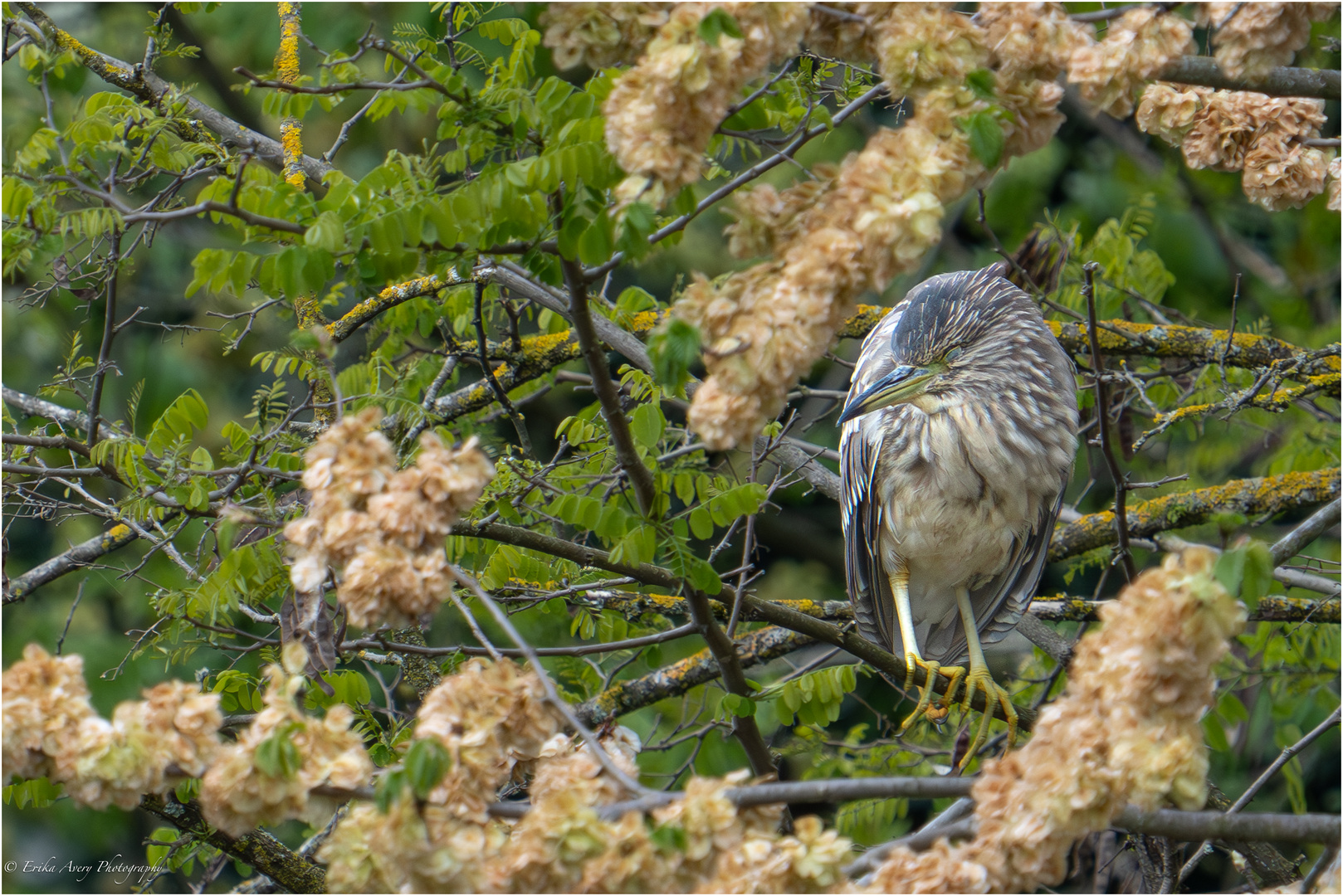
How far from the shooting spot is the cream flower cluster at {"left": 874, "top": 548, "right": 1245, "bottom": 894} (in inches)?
46.0

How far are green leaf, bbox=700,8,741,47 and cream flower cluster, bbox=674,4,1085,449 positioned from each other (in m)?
0.21

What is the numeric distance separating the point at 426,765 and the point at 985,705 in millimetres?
2041

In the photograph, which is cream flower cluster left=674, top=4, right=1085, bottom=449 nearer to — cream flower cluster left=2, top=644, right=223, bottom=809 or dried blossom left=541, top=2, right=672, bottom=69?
dried blossom left=541, top=2, right=672, bottom=69

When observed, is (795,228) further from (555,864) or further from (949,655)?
(949,655)

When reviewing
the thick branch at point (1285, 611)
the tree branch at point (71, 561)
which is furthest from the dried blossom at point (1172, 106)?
the tree branch at point (71, 561)

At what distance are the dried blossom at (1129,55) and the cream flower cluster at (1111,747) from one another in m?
0.61

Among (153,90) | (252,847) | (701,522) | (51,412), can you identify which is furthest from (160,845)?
(153,90)

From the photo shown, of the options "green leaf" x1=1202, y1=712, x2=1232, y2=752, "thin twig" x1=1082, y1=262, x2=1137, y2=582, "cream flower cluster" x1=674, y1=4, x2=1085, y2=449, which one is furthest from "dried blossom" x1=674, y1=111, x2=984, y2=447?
"green leaf" x1=1202, y1=712, x2=1232, y2=752

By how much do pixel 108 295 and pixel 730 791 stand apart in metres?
1.52

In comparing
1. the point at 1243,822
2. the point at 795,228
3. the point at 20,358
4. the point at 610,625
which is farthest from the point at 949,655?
the point at 20,358

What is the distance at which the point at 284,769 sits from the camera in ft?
4.11

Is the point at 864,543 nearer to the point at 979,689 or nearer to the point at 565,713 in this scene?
the point at 979,689

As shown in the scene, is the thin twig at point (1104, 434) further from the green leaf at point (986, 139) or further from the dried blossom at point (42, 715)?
the dried blossom at point (42, 715)

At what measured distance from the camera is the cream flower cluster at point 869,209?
1268mm
